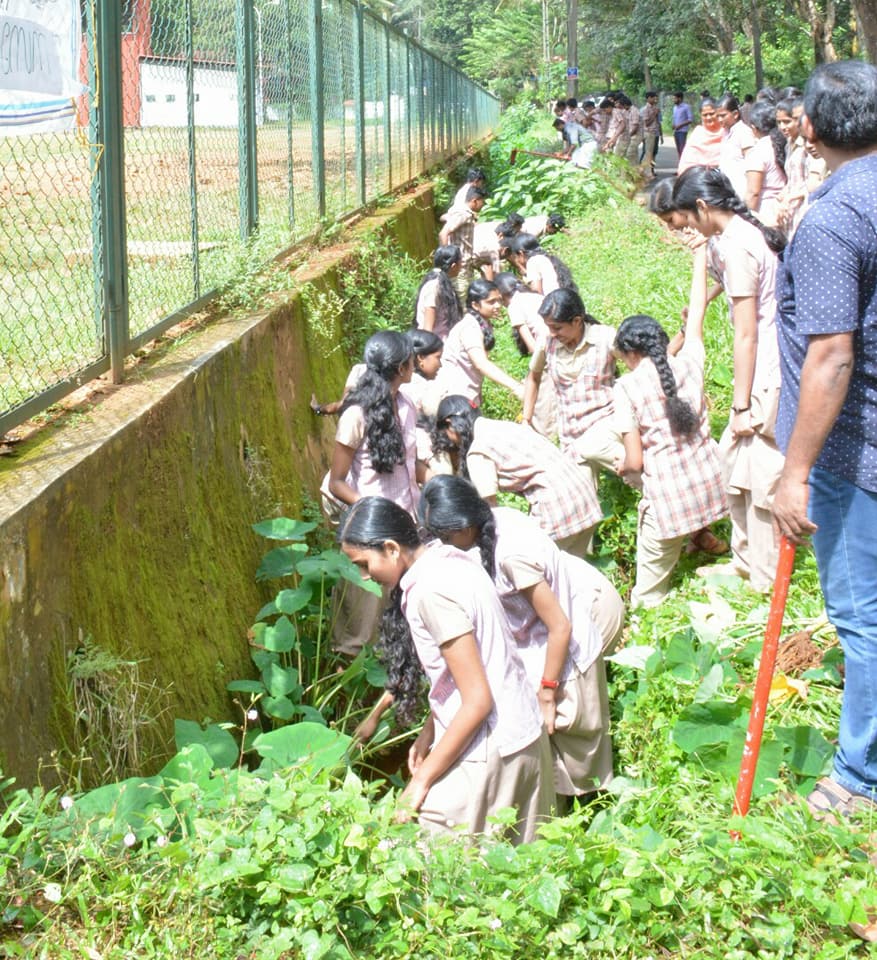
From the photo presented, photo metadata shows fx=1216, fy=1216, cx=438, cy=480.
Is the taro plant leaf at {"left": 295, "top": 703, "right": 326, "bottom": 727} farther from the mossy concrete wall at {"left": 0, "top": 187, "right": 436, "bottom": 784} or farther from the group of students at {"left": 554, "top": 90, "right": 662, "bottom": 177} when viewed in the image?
the group of students at {"left": 554, "top": 90, "right": 662, "bottom": 177}

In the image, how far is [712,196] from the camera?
5312 millimetres

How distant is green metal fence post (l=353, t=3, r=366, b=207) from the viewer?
11.1 m

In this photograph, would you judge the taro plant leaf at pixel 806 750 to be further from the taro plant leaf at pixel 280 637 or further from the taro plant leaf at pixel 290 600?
the taro plant leaf at pixel 290 600

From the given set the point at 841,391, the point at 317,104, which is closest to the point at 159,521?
the point at 841,391

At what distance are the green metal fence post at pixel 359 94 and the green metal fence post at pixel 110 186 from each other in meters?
6.47

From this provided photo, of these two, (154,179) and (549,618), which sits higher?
(154,179)

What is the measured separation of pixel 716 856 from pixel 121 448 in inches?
90.2

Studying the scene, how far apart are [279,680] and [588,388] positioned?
2.65 meters

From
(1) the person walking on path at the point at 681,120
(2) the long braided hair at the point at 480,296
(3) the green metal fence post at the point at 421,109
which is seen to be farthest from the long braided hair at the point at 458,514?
(1) the person walking on path at the point at 681,120

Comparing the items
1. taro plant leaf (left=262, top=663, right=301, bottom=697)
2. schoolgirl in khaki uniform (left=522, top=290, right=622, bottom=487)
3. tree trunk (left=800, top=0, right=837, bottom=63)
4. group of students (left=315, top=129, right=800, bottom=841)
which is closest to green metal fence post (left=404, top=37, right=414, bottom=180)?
group of students (left=315, top=129, right=800, bottom=841)

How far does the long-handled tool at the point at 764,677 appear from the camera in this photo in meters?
3.32

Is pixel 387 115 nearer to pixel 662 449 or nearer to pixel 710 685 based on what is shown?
pixel 662 449

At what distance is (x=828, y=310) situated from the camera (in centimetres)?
311

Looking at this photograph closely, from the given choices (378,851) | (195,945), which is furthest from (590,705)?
(195,945)
